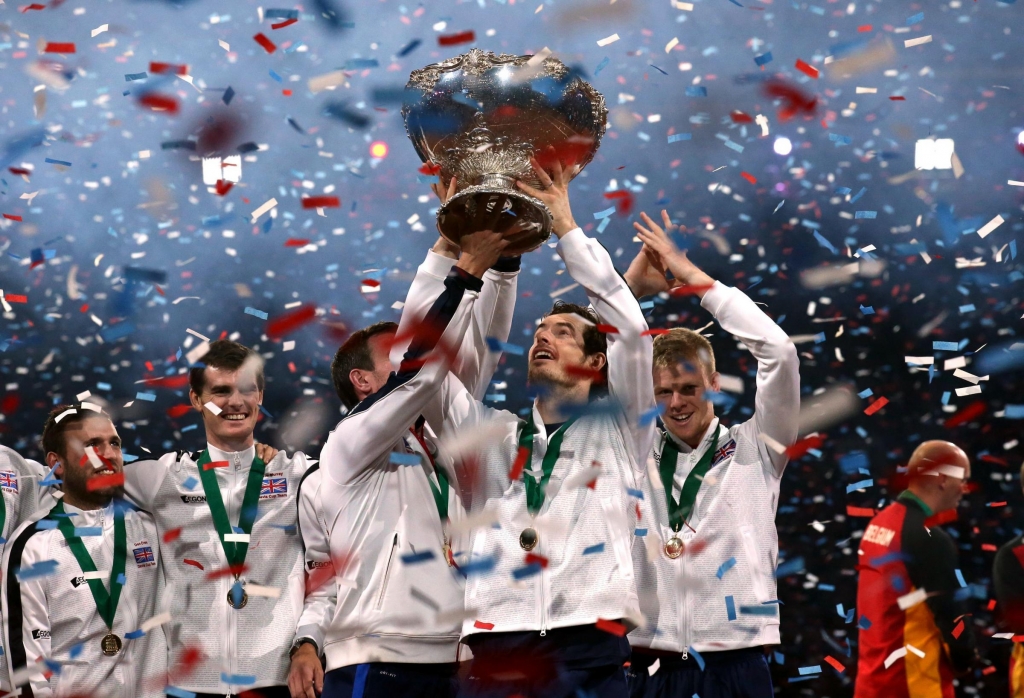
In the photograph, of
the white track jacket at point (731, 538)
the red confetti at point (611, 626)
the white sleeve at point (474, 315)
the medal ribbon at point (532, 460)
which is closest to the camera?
the red confetti at point (611, 626)

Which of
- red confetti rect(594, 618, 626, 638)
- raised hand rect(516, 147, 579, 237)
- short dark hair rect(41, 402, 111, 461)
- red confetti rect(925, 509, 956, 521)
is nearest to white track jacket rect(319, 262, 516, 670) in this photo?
raised hand rect(516, 147, 579, 237)

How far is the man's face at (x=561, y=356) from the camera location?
2830mm

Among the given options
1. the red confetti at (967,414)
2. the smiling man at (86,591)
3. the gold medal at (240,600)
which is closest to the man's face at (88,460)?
the smiling man at (86,591)

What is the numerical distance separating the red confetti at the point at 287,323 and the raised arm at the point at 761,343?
3.16 meters

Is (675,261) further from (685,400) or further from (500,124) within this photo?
(500,124)

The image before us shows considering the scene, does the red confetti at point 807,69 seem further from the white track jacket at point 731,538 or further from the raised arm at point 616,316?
the raised arm at point 616,316

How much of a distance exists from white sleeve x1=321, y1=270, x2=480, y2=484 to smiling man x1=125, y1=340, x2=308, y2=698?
83 cm

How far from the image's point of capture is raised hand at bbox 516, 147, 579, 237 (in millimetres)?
2656

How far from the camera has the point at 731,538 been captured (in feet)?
9.87

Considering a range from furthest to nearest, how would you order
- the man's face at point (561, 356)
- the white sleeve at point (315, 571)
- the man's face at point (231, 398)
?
the man's face at point (231, 398), the white sleeve at point (315, 571), the man's face at point (561, 356)

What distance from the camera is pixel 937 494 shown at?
4363 millimetres

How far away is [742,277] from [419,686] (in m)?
3.73

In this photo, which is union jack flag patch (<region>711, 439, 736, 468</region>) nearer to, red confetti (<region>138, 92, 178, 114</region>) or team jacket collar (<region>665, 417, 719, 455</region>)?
team jacket collar (<region>665, 417, 719, 455</region>)

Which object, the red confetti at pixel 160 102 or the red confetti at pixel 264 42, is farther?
the red confetti at pixel 160 102
